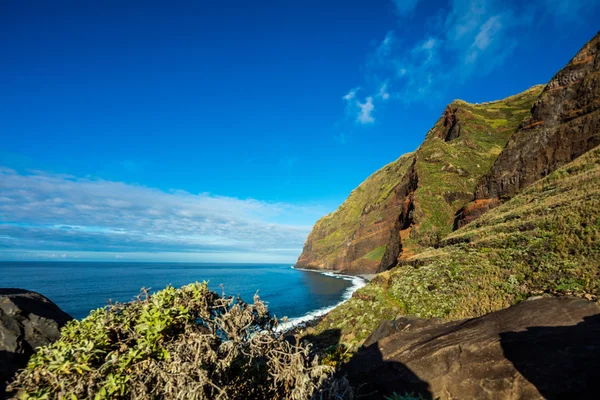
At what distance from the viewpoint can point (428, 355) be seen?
8.50 meters

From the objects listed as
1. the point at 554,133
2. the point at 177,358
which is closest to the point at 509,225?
the point at 177,358

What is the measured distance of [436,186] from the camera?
235ft

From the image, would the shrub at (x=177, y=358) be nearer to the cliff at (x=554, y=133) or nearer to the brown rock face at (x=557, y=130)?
the brown rock face at (x=557, y=130)

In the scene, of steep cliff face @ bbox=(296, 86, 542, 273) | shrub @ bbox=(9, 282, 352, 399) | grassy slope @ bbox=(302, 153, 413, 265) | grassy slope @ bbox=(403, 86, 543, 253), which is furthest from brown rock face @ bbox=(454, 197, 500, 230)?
grassy slope @ bbox=(302, 153, 413, 265)

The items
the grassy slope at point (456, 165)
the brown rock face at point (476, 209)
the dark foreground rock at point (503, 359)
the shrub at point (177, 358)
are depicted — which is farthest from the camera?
the grassy slope at point (456, 165)

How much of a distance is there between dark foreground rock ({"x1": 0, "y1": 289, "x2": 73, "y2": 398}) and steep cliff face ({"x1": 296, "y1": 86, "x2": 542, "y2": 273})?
59.4 metres

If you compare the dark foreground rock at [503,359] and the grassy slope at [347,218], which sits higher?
the grassy slope at [347,218]

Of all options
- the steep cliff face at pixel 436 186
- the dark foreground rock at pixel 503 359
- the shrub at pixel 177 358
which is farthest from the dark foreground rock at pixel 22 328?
the steep cliff face at pixel 436 186

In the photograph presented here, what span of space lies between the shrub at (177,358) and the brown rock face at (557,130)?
5799 centimetres

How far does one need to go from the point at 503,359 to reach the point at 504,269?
54.0 feet

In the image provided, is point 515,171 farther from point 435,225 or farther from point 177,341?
point 177,341

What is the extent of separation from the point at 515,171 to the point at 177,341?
2493 inches

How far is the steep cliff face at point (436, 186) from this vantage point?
6656cm

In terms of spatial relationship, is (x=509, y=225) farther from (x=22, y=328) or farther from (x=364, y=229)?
(x=364, y=229)
